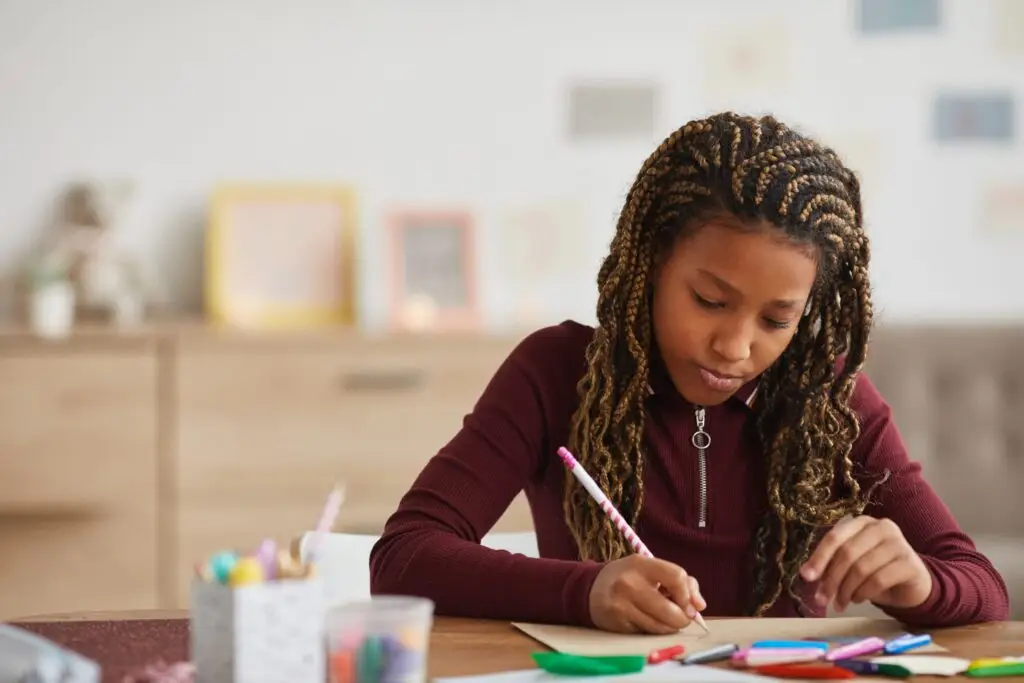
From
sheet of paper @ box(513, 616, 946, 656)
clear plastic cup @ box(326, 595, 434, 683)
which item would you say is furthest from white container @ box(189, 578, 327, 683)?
sheet of paper @ box(513, 616, 946, 656)

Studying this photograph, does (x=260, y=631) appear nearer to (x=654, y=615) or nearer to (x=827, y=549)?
(x=654, y=615)

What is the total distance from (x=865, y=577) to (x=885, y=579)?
0.07 feet

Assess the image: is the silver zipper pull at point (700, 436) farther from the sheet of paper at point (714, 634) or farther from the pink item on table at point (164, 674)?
the pink item on table at point (164, 674)

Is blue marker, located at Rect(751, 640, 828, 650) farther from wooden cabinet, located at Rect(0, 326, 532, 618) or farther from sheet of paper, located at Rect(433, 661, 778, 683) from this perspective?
wooden cabinet, located at Rect(0, 326, 532, 618)

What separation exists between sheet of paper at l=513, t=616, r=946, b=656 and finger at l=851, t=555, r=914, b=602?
0.09ft

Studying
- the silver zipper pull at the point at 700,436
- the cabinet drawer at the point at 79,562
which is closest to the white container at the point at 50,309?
the cabinet drawer at the point at 79,562

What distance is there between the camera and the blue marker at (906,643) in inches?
46.4

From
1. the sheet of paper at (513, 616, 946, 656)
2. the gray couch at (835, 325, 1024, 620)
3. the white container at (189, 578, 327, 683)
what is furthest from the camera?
the gray couch at (835, 325, 1024, 620)

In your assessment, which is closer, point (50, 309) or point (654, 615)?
point (654, 615)

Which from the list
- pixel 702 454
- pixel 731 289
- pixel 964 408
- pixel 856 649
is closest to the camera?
pixel 856 649

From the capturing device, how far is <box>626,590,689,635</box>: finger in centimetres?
120

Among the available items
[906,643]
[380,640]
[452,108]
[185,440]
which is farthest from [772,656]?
[452,108]

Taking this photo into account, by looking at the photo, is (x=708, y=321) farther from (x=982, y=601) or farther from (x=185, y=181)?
(x=185, y=181)

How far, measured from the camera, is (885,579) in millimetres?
1295
